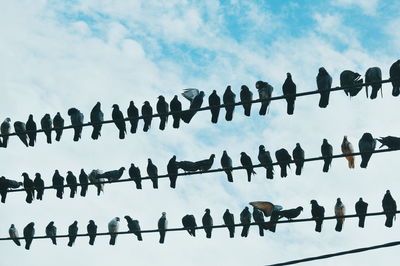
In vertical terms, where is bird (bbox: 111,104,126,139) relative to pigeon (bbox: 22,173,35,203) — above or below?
above

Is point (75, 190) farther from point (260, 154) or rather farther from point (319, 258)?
point (319, 258)

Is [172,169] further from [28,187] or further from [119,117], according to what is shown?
[28,187]

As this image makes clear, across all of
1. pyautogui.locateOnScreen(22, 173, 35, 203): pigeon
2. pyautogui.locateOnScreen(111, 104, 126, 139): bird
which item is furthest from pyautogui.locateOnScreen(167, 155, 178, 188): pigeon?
pyautogui.locateOnScreen(22, 173, 35, 203): pigeon

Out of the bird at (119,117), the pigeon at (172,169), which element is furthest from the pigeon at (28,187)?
the pigeon at (172,169)

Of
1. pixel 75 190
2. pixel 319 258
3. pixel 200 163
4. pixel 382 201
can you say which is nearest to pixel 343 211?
pixel 382 201

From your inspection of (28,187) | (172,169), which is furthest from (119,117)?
(28,187)

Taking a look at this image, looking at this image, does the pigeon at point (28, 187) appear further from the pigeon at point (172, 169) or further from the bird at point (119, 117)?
the pigeon at point (172, 169)

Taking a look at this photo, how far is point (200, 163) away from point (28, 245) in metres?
5.20

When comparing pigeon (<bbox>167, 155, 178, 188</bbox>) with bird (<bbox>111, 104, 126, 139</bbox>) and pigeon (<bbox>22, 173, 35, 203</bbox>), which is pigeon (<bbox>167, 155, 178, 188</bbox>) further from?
pigeon (<bbox>22, 173, 35, 203</bbox>)

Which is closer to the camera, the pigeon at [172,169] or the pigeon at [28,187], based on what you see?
the pigeon at [172,169]

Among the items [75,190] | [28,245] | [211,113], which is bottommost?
[28,245]

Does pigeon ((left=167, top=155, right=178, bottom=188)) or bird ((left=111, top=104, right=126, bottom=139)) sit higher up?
bird ((left=111, top=104, right=126, bottom=139))

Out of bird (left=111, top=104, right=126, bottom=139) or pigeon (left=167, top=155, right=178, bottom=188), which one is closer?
pigeon (left=167, top=155, right=178, bottom=188)

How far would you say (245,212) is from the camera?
19.4 m
